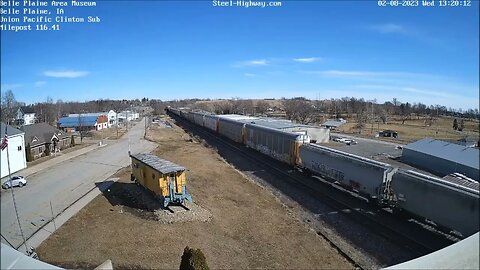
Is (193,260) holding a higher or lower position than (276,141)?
higher


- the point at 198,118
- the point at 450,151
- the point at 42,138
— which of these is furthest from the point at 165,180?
the point at 198,118

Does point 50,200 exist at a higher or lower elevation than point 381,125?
lower

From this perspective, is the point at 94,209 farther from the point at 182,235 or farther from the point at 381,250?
the point at 381,250

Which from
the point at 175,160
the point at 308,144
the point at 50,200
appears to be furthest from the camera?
the point at 308,144

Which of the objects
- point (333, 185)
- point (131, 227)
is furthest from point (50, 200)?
point (333, 185)

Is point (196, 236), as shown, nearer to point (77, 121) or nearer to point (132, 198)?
point (77, 121)

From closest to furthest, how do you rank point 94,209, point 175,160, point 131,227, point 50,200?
point 50,200 < point 131,227 < point 94,209 < point 175,160
